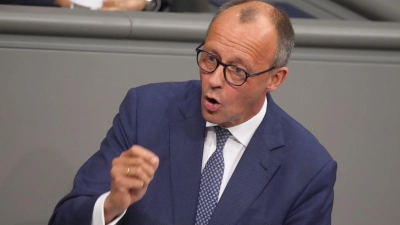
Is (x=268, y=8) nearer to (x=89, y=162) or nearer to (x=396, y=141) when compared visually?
(x=89, y=162)

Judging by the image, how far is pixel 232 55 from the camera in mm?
1633

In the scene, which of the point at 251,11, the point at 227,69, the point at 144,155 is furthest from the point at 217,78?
the point at 144,155

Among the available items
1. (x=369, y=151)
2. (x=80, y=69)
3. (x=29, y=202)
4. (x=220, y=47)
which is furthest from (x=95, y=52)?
(x=369, y=151)

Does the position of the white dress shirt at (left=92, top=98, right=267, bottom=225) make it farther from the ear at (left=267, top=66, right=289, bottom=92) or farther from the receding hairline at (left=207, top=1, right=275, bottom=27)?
the receding hairline at (left=207, top=1, right=275, bottom=27)

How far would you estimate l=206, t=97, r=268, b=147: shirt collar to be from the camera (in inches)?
69.0

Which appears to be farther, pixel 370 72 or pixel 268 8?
pixel 370 72

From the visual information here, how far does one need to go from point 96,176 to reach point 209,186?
0.26m

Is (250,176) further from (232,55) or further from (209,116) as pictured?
(232,55)

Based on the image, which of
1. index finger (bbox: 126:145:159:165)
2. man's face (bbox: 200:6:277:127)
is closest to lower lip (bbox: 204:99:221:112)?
man's face (bbox: 200:6:277:127)

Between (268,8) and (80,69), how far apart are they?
80 cm

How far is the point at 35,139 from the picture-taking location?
230cm

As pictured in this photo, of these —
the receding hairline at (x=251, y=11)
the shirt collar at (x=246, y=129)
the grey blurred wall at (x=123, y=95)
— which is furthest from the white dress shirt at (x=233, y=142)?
the grey blurred wall at (x=123, y=95)

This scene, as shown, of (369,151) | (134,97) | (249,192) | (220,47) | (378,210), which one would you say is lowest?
(378,210)

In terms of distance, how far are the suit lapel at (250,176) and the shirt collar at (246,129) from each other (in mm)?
17
